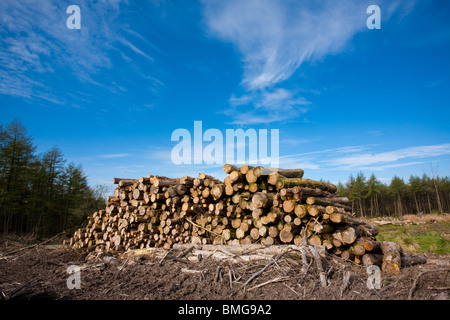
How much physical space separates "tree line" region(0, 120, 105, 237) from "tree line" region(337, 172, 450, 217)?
45.0m

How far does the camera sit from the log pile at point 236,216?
235 inches

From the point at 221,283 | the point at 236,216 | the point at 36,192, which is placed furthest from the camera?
the point at 36,192

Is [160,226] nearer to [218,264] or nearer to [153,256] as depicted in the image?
[153,256]

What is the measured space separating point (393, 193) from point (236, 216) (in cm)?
5949

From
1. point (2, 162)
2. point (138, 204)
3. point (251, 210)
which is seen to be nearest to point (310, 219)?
point (251, 210)

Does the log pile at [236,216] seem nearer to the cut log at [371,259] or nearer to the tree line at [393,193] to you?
the cut log at [371,259]

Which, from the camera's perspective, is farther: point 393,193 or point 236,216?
point 393,193

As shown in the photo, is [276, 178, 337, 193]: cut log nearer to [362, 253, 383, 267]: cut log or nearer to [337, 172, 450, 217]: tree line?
[362, 253, 383, 267]: cut log

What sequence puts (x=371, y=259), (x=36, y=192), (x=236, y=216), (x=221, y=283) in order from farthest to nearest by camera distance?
(x=36, y=192)
(x=236, y=216)
(x=371, y=259)
(x=221, y=283)

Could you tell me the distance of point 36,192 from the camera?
23.3 meters

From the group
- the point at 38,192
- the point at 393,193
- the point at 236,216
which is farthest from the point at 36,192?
the point at 393,193

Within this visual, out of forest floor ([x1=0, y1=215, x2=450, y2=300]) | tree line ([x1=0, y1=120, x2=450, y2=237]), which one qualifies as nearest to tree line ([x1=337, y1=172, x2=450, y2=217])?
tree line ([x1=0, y1=120, x2=450, y2=237])

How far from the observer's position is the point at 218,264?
5.38 meters

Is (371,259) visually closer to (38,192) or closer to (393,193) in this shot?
(38,192)
